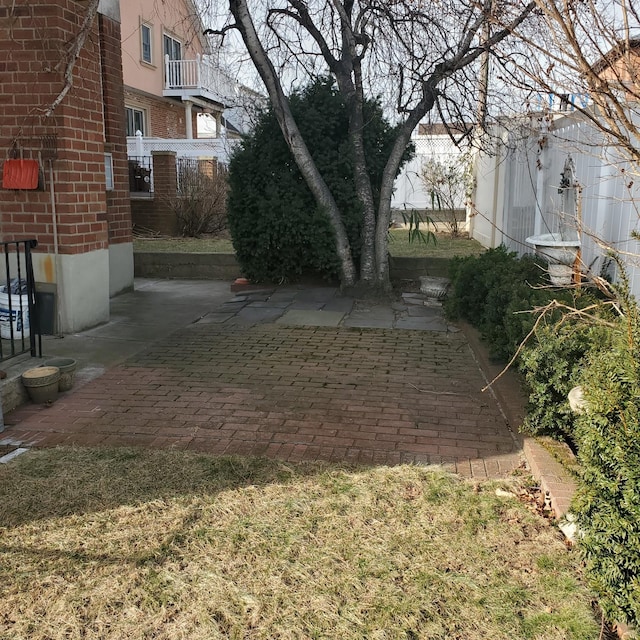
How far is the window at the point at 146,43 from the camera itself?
2164 centimetres

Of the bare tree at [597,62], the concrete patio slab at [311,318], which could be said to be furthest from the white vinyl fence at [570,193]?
the concrete patio slab at [311,318]

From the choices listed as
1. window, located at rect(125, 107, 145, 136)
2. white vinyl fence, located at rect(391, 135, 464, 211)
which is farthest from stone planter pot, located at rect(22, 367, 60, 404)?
window, located at rect(125, 107, 145, 136)

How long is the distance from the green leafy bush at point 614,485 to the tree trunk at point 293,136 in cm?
643

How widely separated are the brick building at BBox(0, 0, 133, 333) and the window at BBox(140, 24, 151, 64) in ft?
54.7

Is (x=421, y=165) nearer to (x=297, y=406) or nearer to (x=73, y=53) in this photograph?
(x=73, y=53)

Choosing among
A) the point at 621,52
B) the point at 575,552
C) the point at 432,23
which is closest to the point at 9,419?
the point at 575,552

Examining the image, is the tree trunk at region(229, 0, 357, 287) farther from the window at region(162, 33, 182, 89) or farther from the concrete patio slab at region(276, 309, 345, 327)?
the window at region(162, 33, 182, 89)

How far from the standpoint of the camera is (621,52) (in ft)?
9.30

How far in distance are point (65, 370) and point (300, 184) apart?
4980mm

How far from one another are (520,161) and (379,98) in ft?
7.43

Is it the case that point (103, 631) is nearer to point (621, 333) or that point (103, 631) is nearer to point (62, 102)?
point (621, 333)

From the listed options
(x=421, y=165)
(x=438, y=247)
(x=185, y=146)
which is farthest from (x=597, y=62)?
(x=185, y=146)

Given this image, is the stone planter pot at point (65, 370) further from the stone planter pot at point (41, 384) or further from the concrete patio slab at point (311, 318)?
the concrete patio slab at point (311, 318)

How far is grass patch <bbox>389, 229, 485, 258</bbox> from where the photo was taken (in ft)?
38.6
